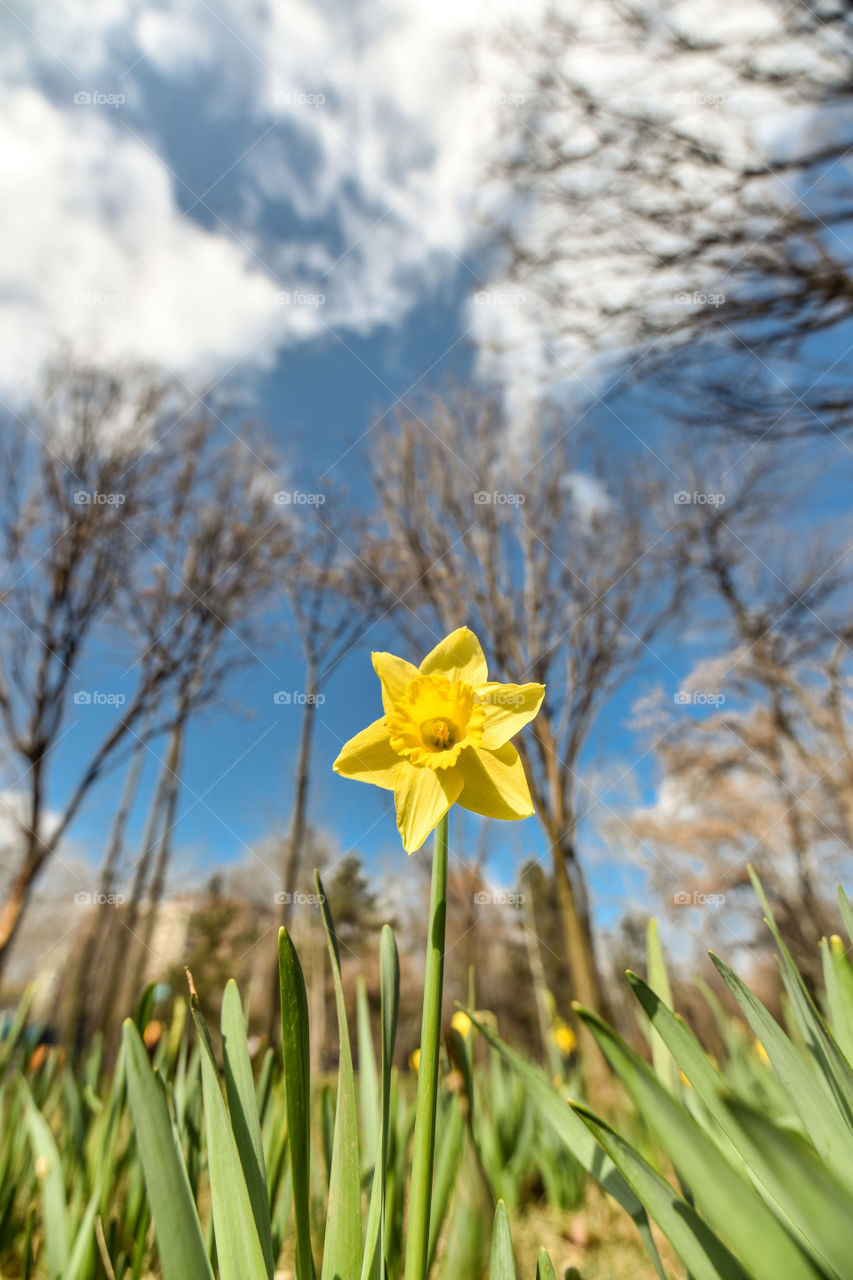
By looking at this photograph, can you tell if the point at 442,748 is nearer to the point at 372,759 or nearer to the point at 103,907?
the point at 372,759

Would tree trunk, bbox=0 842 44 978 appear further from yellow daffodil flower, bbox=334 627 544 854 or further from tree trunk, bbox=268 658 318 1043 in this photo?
yellow daffodil flower, bbox=334 627 544 854

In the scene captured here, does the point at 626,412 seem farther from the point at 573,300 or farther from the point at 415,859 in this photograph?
Answer: the point at 415,859

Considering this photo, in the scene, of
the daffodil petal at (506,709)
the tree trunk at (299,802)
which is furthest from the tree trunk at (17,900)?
the daffodil petal at (506,709)

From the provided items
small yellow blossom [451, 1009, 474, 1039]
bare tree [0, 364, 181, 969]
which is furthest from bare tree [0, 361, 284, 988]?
small yellow blossom [451, 1009, 474, 1039]

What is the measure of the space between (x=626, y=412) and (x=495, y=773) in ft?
20.6

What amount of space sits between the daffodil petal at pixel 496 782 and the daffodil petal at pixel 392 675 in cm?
11

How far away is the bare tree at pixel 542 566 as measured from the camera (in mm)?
5145

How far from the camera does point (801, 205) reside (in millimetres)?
3527

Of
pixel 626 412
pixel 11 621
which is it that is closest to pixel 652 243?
pixel 626 412

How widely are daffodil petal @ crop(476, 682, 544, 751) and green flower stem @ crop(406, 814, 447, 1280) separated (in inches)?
4.6

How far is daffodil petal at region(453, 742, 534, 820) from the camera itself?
0.67 meters

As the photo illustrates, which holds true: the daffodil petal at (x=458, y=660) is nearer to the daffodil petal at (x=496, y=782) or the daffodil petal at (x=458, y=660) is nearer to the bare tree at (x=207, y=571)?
the daffodil petal at (x=496, y=782)

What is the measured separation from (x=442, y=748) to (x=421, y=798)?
7 centimetres

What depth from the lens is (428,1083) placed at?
527 millimetres
